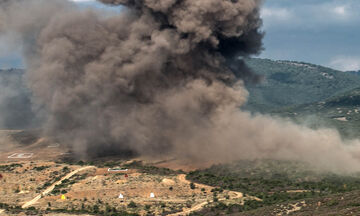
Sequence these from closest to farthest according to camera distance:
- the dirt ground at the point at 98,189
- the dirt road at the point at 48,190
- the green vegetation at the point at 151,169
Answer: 1. the dirt ground at the point at 98,189
2. the dirt road at the point at 48,190
3. the green vegetation at the point at 151,169

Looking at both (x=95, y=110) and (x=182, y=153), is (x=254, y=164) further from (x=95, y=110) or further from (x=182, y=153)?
(x=95, y=110)

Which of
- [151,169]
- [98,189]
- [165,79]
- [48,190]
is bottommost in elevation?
[98,189]

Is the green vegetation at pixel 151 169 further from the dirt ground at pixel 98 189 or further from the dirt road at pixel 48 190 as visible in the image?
the dirt road at pixel 48 190

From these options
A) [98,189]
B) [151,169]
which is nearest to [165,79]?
[151,169]

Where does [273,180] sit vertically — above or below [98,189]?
above

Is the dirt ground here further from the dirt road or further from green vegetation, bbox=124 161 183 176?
green vegetation, bbox=124 161 183 176

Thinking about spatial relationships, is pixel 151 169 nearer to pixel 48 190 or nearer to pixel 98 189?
pixel 98 189

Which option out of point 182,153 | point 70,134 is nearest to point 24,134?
point 70,134

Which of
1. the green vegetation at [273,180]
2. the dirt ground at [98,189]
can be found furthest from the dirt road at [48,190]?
the green vegetation at [273,180]
